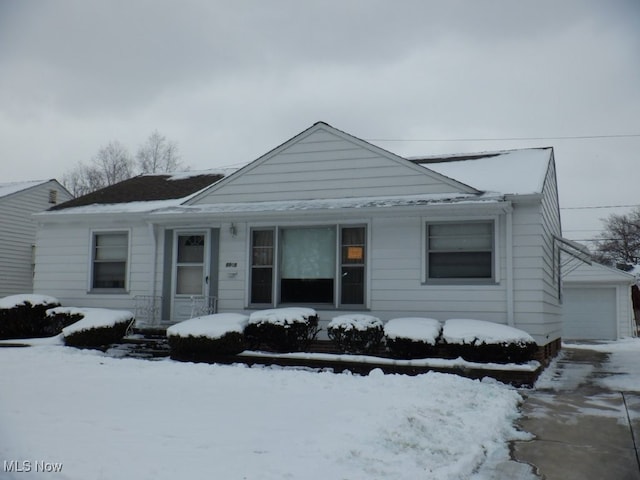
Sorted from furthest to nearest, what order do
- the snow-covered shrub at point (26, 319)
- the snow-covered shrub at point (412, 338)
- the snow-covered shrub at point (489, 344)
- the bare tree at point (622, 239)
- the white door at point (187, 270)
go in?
1. the bare tree at point (622, 239)
2. the white door at point (187, 270)
3. the snow-covered shrub at point (26, 319)
4. the snow-covered shrub at point (412, 338)
5. the snow-covered shrub at point (489, 344)

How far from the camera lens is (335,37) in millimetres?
11078

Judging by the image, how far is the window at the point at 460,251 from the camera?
1024 cm

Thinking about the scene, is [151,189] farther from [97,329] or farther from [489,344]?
[489,344]

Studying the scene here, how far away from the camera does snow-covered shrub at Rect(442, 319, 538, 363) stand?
8680mm

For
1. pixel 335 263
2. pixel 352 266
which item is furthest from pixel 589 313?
pixel 335 263

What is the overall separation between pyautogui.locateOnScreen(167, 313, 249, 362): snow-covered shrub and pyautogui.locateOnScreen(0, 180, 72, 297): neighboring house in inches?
565

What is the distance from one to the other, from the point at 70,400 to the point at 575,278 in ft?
69.4

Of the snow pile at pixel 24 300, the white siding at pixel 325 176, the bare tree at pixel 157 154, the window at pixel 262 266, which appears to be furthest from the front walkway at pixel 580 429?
the bare tree at pixel 157 154

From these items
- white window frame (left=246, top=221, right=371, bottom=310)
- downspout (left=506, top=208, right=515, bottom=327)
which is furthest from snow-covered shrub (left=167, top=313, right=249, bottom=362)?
downspout (left=506, top=208, right=515, bottom=327)

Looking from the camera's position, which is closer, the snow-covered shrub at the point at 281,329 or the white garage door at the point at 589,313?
the snow-covered shrub at the point at 281,329

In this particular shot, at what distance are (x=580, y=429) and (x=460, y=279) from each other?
4440mm

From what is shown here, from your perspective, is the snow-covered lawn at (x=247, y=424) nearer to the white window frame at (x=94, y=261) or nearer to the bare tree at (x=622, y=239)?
the white window frame at (x=94, y=261)

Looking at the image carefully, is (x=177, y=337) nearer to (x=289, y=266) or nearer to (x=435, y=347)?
(x=289, y=266)

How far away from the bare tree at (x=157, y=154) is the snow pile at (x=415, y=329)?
4011 cm
